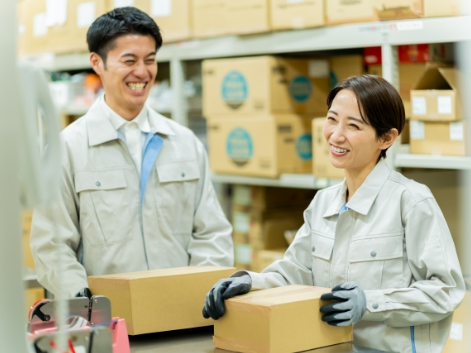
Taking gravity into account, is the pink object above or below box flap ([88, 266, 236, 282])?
below

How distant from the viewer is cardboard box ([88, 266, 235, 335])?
1.90 m

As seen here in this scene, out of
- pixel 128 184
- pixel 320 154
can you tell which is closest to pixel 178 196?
pixel 128 184

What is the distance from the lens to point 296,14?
3230mm

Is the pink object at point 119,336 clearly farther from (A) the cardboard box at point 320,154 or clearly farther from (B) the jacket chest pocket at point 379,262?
(A) the cardboard box at point 320,154

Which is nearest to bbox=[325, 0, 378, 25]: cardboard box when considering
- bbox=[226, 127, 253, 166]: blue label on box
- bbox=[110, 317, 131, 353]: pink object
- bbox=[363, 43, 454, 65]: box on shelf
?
bbox=[363, 43, 454, 65]: box on shelf

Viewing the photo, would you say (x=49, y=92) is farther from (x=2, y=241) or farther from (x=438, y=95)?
(x=438, y=95)

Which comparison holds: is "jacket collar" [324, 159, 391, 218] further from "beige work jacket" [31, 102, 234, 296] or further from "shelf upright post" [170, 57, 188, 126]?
"shelf upright post" [170, 57, 188, 126]

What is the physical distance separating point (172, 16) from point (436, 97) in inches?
67.4

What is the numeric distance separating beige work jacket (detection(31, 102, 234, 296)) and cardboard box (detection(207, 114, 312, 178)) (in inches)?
38.6

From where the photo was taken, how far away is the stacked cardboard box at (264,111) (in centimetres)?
344

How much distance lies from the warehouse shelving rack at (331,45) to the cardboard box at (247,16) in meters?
0.07

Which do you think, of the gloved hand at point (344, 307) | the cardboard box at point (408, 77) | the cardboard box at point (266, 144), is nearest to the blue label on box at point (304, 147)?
the cardboard box at point (266, 144)

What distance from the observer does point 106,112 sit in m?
2.40

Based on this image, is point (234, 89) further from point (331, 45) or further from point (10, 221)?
point (10, 221)
